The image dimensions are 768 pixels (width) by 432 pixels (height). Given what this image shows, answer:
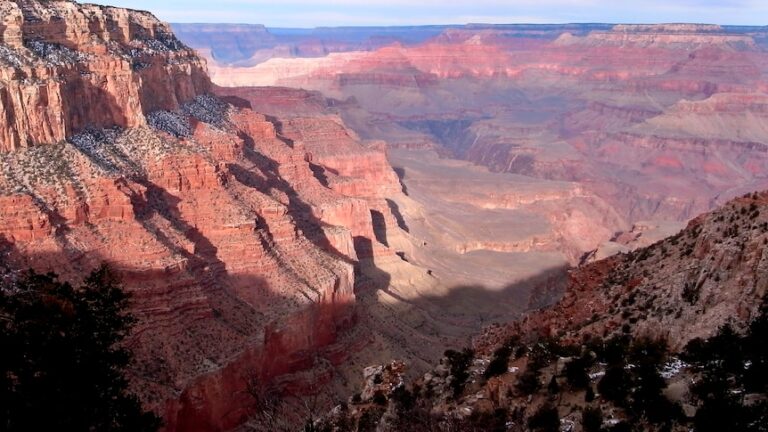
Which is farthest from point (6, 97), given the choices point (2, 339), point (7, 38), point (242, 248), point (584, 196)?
point (584, 196)

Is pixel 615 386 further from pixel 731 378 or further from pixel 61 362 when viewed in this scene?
pixel 61 362

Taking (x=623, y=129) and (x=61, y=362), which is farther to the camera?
(x=623, y=129)

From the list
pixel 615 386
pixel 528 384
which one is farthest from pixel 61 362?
pixel 615 386

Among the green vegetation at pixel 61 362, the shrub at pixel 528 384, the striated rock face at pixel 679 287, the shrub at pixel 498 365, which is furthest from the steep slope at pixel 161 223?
the striated rock face at pixel 679 287

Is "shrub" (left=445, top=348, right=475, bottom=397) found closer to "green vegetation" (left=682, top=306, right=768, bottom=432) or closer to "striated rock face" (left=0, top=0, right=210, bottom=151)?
"green vegetation" (left=682, top=306, right=768, bottom=432)

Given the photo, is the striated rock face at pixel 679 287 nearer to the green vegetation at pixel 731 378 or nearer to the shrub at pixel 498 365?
the green vegetation at pixel 731 378

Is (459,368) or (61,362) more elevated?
(61,362)

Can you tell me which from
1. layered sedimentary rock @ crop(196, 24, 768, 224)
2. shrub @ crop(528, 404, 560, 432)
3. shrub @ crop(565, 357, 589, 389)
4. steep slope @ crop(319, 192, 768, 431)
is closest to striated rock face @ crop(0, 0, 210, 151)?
steep slope @ crop(319, 192, 768, 431)
